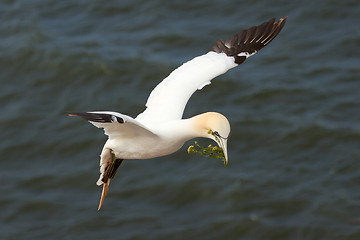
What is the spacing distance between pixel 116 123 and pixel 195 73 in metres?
2.19

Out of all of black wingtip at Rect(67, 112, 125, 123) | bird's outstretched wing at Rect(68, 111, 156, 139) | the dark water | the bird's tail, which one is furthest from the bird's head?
the dark water

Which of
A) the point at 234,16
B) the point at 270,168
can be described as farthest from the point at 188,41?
the point at 270,168

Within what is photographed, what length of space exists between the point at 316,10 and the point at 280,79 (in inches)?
121

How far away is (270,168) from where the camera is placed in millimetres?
18453

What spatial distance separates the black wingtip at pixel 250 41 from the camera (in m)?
10.7

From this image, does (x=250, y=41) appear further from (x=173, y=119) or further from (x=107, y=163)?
(x=107, y=163)

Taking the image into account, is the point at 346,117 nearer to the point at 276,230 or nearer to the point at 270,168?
the point at 270,168

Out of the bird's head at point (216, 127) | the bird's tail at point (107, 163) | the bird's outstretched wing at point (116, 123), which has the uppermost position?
the bird's outstretched wing at point (116, 123)

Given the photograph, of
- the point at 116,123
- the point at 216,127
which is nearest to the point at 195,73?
the point at 116,123

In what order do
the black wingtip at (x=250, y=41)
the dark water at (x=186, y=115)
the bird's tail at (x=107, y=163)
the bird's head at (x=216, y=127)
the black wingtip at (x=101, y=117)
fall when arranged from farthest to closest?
the dark water at (x=186, y=115) → the black wingtip at (x=250, y=41) → the bird's tail at (x=107, y=163) → the bird's head at (x=216, y=127) → the black wingtip at (x=101, y=117)

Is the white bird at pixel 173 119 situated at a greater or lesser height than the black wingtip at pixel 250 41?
lesser

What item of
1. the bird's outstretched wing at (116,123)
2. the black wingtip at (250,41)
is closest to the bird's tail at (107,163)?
the bird's outstretched wing at (116,123)

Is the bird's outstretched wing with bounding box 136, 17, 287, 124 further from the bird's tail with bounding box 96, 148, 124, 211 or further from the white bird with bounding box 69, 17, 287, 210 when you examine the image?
the bird's tail with bounding box 96, 148, 124, 211

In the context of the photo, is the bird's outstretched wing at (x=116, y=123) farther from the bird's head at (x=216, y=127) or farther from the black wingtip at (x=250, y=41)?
the black wingtip at (x=250, y=41)
